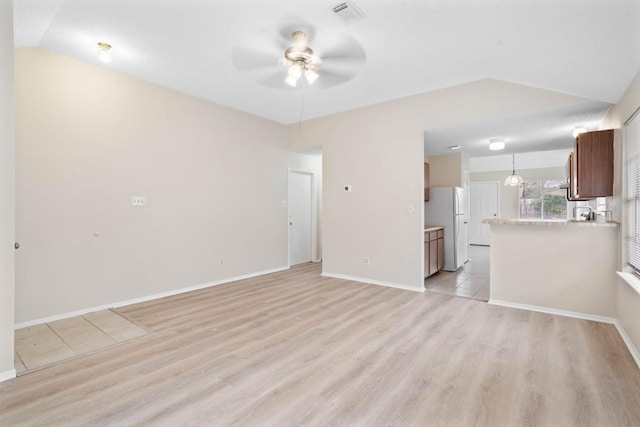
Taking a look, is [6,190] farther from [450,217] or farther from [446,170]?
[446,170]

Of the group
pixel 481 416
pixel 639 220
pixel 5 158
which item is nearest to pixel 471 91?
pixel 639 220

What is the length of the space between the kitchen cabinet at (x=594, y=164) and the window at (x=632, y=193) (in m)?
0.36

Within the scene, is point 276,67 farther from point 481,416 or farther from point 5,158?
point 481,416

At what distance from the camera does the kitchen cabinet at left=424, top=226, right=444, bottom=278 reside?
203 inches

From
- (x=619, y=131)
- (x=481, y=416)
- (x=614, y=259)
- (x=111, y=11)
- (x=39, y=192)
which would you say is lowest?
(x=481, y=416)

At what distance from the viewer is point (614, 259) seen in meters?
3.26

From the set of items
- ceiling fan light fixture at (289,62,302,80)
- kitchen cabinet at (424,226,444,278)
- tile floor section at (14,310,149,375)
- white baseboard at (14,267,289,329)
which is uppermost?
ceiling fan light fixture at (289,62,302,80)

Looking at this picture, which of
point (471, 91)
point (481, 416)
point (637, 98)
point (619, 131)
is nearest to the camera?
point (481, 416)

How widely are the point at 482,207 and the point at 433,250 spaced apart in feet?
18.4

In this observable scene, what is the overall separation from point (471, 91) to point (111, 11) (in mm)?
3995

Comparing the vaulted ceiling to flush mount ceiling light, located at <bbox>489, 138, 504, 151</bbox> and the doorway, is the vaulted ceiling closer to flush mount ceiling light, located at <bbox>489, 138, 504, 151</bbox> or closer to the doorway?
flush mount ceiling light, located at <bbox>489, 138, 504, 151</bbox>

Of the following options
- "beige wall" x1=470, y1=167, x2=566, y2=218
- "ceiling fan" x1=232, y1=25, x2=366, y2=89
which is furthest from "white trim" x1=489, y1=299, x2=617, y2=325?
"beige wall" x1=470, y1=167, x2=566, y2=218

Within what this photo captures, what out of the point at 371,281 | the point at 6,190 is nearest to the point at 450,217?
the point at 371,281

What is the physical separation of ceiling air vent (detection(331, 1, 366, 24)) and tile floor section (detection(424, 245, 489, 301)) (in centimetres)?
368
